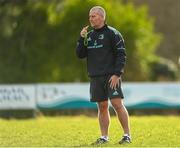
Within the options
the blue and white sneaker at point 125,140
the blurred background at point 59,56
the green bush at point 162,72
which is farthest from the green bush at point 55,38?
the blue and white sneaker at point 125,140

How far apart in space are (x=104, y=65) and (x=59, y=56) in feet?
75.7

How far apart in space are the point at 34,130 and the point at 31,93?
37.0 feet

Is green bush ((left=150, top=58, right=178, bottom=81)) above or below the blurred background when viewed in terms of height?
below

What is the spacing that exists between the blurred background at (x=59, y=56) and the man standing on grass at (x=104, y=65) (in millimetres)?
13928

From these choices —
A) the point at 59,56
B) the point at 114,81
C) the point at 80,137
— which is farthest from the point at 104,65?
the point at 59,56

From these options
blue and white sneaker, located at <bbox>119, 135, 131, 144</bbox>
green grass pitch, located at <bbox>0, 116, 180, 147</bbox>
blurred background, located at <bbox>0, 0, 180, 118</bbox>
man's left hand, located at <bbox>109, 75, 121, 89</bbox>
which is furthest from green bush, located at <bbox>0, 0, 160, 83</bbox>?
blue and white sneaker, located at <bbox>119, 135, 131, 144</bbox>

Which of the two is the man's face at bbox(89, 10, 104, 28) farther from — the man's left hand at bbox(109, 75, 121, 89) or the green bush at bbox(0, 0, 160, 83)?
the green bush at bbox(0, 0, 160, 83)

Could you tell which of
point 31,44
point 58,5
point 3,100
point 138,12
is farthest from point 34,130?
point 138,12

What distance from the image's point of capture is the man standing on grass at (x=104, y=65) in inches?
464

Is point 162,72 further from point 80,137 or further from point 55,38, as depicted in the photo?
point 80,137

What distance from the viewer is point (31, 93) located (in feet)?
85.6

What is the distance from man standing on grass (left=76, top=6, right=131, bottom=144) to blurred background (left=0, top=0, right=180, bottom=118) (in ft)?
45.7

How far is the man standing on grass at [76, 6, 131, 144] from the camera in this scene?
1177 cm

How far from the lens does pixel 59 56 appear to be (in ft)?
115
